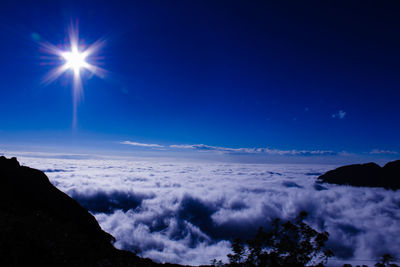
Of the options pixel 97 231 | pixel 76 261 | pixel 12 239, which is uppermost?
pixel 12 239

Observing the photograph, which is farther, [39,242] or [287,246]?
[39,242]

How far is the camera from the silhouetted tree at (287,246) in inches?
426

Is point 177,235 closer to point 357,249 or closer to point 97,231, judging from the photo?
point 97,231

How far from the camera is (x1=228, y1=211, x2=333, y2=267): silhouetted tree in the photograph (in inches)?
426

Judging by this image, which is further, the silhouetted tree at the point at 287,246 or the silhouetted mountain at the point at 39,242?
the silhouetted tree at the point at 287,246

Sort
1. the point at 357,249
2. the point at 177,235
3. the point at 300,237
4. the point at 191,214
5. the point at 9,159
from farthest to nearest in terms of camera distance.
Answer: the point at 191,214
the point at 357,249
the point at 177,235
the point at 9,159
the point at 300,237

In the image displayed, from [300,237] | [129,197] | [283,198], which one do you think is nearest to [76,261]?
[300,237]

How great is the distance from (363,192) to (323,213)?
6420 centimetres

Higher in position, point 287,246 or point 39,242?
point 287,246

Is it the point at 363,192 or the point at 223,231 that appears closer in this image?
the point at 223,231

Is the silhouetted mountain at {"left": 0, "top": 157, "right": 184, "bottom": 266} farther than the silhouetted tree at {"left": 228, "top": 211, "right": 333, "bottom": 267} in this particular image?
No

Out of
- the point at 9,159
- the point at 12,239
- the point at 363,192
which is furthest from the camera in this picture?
the point at 363,192

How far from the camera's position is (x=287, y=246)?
36.1ft

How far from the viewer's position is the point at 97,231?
92.1ft
